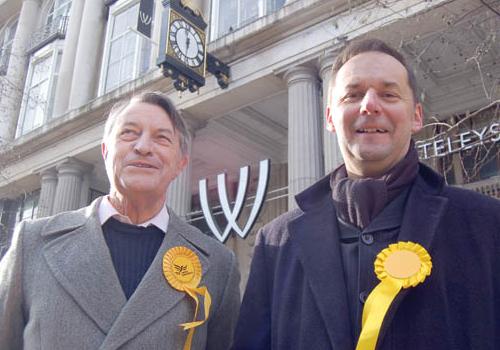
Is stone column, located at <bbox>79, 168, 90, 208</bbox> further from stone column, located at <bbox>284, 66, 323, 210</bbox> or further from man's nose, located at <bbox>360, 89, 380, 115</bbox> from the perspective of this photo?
man's nose, located at <bbox>360, 89, 380, 115</bbox>

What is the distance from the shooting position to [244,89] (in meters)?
11.6

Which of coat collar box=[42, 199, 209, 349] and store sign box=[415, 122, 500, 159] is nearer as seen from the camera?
coat collar box=[42, 199, 209, 349]

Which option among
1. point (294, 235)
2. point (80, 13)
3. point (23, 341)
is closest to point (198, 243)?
point (294, 235)

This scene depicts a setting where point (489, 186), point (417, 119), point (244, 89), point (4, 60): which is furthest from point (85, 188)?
point (417, 119)

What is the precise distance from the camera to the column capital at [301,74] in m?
10.6

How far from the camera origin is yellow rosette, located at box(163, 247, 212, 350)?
2422mm

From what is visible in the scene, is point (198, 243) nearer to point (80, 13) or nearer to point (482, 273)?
point (482, 273)

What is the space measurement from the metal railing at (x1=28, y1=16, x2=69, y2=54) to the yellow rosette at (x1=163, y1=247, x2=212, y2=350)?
1813 cm

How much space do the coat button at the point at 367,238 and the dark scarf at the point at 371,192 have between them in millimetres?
54

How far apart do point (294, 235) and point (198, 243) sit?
0.71 m

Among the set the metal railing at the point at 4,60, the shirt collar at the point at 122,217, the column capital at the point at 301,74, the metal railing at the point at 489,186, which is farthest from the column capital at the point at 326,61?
the metal railing at the point at 4,60

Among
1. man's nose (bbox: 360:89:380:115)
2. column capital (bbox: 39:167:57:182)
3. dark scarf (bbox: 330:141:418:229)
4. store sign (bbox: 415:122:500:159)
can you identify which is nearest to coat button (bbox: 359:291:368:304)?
dark scarf (bbox: 330:141:418:229)

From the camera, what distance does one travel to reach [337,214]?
2145mm

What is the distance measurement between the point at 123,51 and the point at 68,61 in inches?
89.0
